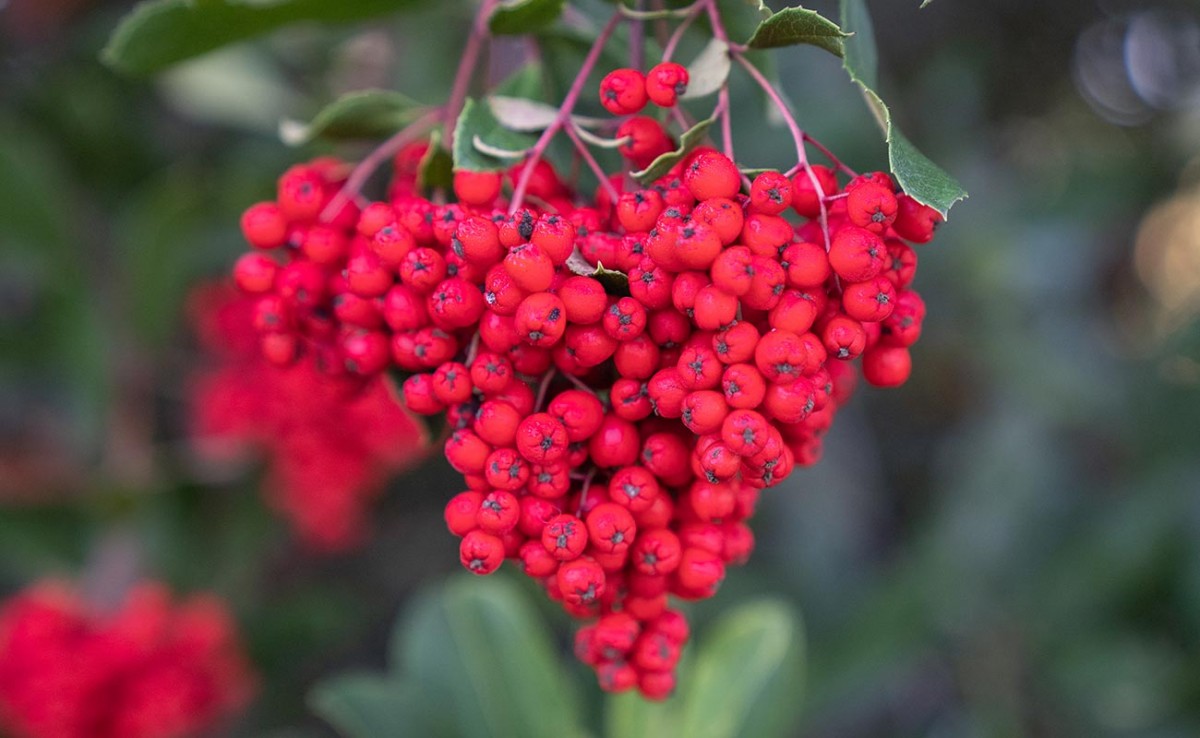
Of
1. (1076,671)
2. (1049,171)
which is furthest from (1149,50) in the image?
(1076,671)

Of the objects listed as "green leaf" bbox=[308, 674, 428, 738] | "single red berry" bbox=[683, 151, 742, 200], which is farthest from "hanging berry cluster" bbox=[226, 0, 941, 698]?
"green leaf" bbox=[308, 674, 428, 738]

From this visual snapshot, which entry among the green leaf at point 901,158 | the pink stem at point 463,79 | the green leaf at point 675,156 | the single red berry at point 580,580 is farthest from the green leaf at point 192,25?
the single red berry at point 580,580

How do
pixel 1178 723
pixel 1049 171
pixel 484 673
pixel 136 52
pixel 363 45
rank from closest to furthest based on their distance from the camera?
pixel 136 52 < pixel 484 673 < pixel 1178 723 < pixel 1049 171 < pixel 363 45

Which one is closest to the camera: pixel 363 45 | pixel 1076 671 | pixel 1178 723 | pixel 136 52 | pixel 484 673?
pixel 136 52

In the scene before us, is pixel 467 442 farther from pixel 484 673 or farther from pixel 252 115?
pixel 252 115

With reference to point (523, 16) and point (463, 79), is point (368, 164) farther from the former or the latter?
point (523, 16)

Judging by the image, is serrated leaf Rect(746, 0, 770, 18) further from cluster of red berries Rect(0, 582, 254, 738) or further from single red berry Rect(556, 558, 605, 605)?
cluster of red berries Rect(0, 582, 254, 738)

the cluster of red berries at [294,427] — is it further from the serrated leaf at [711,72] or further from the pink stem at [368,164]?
the serrated leaf at [711,72]
